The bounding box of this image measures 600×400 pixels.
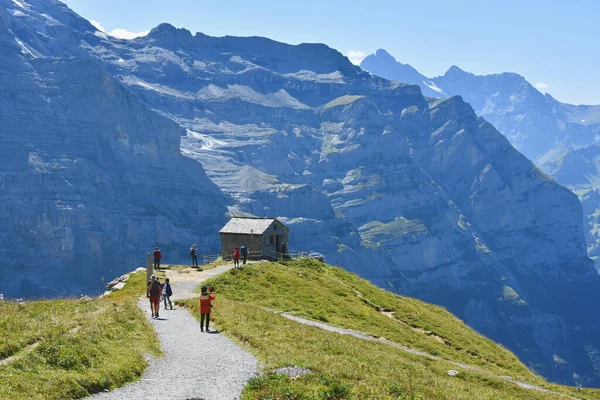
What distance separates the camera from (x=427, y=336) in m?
56.9

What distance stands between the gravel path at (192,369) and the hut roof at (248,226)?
1846 inches

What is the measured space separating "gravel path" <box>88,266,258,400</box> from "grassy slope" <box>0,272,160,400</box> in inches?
33.5

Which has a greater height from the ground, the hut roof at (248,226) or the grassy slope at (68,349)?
the hut roof at (248,226)

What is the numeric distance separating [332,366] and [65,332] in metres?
12.9

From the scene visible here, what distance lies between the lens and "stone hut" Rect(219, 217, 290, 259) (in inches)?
3344

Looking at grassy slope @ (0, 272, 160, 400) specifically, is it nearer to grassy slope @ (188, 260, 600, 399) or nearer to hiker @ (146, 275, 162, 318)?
hiker @ (146, 275, 162, 318)

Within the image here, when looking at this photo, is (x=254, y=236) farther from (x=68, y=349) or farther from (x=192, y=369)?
(x=68, y=349)

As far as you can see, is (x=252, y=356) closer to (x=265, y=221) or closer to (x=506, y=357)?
(x=506, y=357)

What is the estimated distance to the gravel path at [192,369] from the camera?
72.9 ft

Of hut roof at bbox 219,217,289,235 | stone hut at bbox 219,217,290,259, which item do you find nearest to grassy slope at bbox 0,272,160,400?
stone hut at bbox 219,217,290,259

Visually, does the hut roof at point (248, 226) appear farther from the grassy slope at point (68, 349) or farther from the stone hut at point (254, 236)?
the grassy slope at point (68, 349)

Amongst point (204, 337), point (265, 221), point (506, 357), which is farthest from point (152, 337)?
point (265, 221)

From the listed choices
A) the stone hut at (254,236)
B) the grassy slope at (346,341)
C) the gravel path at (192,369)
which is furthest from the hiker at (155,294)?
the stone hut at (254,236)

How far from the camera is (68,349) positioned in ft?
81.4
